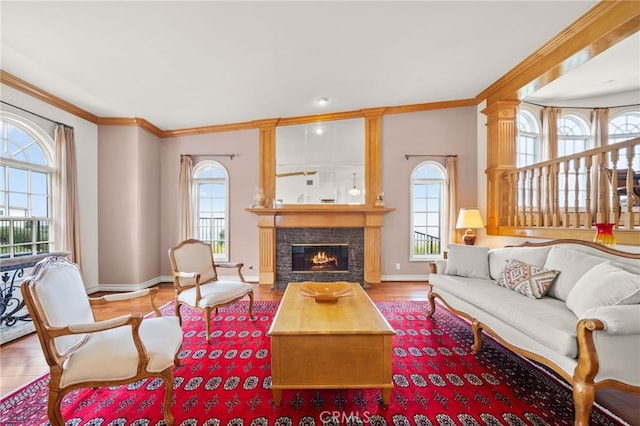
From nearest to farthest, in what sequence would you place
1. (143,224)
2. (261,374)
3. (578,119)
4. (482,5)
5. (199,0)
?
1. (261,374)
2. (199,0)
3. (482,5)
4. (143,224)
5. (578,119)

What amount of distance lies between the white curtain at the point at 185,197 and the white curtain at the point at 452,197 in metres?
4.70

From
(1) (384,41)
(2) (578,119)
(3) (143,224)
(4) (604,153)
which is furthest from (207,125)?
(2) (578,119)

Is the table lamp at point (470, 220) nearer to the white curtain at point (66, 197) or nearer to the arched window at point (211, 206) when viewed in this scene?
the arched window at point (211, 206)

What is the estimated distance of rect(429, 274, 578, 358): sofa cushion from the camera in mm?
1629

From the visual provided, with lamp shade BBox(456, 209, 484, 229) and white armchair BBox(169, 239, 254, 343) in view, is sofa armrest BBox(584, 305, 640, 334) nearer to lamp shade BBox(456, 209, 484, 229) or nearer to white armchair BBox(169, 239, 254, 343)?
lamp shade BBox(456, 209, 484, 229)

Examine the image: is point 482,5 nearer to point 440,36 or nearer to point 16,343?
point 440,36

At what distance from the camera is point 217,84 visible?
351cm

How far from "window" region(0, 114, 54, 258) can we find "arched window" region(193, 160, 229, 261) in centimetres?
199

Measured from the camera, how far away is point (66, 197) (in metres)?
3.70

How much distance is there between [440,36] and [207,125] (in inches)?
155

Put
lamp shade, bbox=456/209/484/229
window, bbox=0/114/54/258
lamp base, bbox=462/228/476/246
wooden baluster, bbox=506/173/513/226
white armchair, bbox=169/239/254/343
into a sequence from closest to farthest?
white armchair, bbox=169/239/254/343 < window, bbox=0/114/54/258 < wooden baluster, bbox=506/173/513/226 < lamp shade, bbox=456/209/484/229 < lamp base, bbox=462/228/476/246

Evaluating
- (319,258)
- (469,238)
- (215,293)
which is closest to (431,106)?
(469,238)

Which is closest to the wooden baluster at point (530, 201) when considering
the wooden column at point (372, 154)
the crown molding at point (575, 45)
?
the crown molding at point (575, 45)

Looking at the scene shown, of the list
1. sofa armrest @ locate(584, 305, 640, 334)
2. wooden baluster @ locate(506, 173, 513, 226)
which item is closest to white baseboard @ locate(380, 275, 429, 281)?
wooden baluster @ locate(506, 173, 513, 226)
